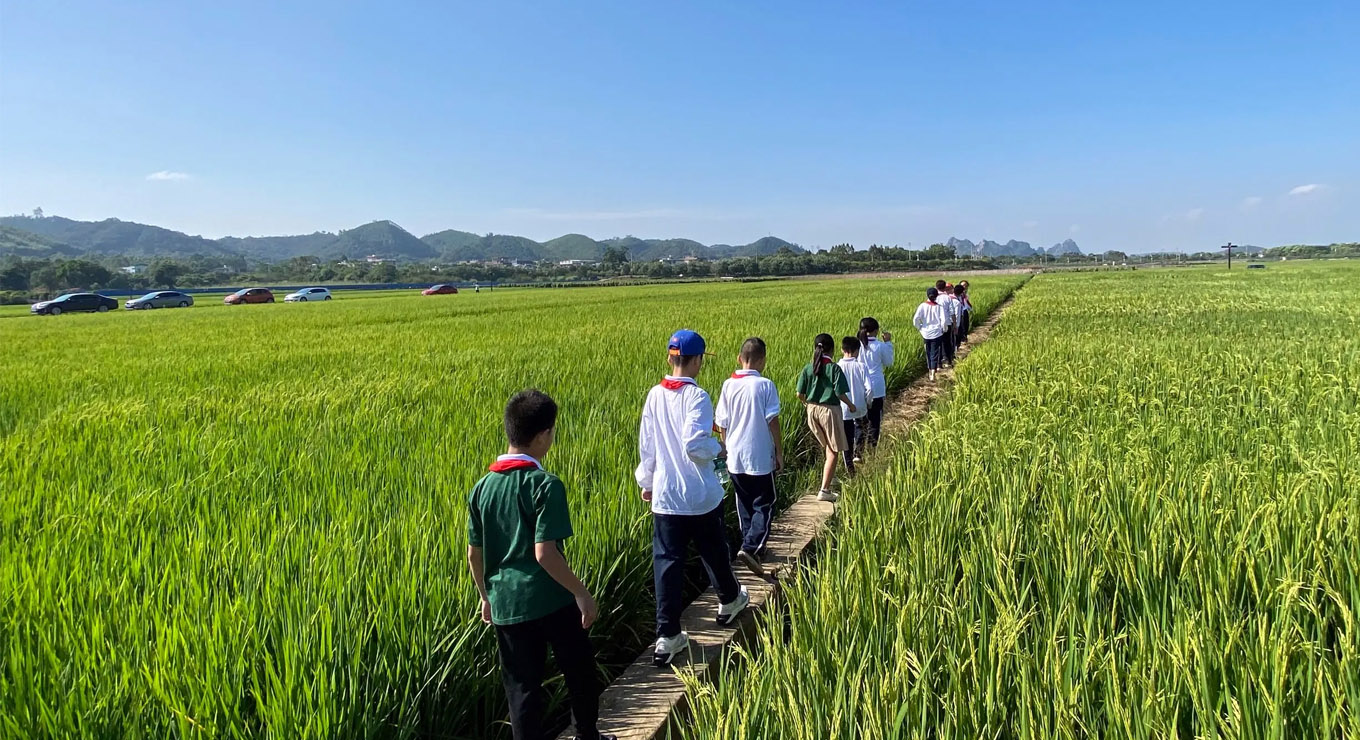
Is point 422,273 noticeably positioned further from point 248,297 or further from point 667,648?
point 667,648

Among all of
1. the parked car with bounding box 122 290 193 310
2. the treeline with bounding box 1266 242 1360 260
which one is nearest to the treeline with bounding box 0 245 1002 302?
the parked car with bounding box 122 290 193 310

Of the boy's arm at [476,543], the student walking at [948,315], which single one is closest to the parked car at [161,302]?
the student walking at [948,315]

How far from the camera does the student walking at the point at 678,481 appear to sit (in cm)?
300

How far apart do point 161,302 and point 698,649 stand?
49995mm

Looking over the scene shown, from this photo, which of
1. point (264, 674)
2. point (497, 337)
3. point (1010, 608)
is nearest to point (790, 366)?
point (1010, 608)

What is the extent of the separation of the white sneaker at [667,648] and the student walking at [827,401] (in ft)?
7.79

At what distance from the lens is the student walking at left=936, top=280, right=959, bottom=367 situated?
10.4 m

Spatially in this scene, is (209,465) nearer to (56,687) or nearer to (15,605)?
(15,605)

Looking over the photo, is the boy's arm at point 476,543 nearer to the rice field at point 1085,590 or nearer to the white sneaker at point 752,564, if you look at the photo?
the rice field at point 1085,590

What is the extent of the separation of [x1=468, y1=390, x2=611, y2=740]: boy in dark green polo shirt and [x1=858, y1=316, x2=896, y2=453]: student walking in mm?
4392

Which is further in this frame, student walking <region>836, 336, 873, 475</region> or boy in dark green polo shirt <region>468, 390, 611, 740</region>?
student walking <region>836, 336, 873, 475</region>

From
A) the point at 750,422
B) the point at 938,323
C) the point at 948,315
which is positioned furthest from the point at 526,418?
the point at 948,315

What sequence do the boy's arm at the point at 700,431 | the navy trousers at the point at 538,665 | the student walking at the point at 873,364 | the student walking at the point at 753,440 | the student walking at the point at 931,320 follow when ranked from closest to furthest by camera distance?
the navy trousers at the point at 538,665
the boy's arm at the point at 700,431
the student walking at the point at 753,440
the student walking at the point at 873,364
the student walking at the point at 931,320

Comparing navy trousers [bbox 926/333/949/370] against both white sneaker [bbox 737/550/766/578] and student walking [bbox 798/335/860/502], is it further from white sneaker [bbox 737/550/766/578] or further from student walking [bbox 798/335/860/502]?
white sneaker [bbox 737/550/766/578]
